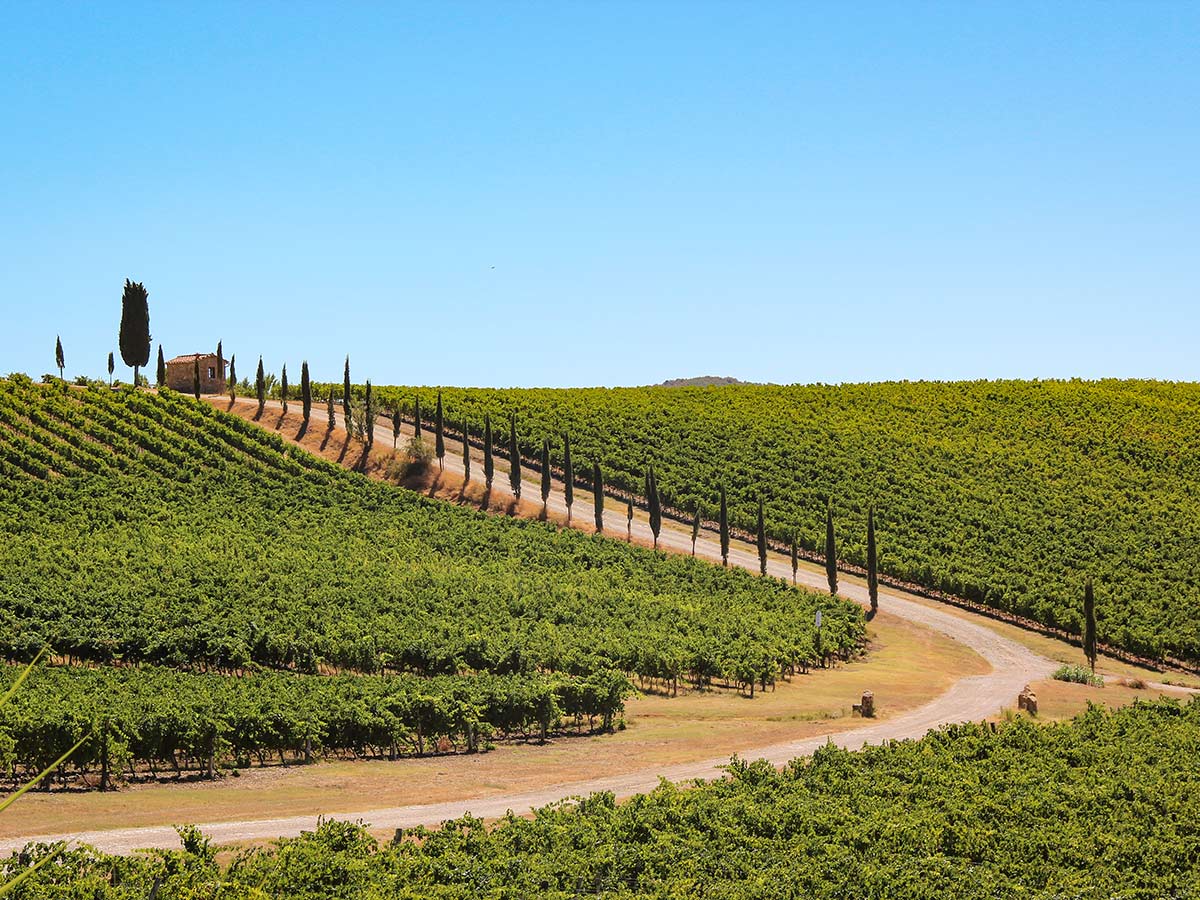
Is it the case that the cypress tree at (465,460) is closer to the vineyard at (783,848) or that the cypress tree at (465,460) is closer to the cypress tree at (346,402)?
the cypress tree at (346,402)

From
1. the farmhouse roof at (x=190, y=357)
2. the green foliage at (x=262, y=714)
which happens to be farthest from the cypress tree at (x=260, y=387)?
the green foliage at (x=262, y=714)

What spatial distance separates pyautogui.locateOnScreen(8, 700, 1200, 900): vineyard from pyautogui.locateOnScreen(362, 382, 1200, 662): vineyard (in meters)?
47.8

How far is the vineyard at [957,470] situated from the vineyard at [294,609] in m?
18.8

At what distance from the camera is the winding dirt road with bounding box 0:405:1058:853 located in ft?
89.0

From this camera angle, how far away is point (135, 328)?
113250mm

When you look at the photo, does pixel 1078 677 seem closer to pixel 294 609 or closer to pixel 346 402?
pixel 294 609

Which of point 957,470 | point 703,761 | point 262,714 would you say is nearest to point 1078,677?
point 703,761

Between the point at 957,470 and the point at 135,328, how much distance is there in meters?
81.4

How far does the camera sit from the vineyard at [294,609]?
34.9m

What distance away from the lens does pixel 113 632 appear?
4453 cm

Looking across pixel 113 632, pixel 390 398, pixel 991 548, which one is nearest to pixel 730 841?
pixel 113 632

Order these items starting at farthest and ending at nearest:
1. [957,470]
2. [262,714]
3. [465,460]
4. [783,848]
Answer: [957,470]
[465,460]
[262,714]
[783,848]

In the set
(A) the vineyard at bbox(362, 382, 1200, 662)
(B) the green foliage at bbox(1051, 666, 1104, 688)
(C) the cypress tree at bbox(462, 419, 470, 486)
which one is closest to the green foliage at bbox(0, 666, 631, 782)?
(B) the green foliage at bbox(1051, 666, 1104, 688)

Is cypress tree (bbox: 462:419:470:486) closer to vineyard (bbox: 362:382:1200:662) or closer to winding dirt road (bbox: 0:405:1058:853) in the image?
winding dirt road (bbox: 0:405:1058:853)
